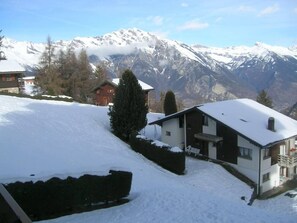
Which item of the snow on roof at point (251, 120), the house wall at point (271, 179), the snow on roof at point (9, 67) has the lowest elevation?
the house wall at point (271, 179)

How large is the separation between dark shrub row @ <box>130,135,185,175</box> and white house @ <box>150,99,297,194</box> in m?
6.22

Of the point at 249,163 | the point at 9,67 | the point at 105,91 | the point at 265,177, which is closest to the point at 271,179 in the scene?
the point at 265,177

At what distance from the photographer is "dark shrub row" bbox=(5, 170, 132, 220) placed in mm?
15109

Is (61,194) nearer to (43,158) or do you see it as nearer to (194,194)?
(194,194)

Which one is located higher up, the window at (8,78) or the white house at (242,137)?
the window at (8,78)

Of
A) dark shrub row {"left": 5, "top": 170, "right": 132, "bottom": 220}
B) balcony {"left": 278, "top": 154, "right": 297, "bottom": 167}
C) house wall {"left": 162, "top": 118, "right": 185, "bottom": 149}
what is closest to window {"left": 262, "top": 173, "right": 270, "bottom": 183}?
balcony {"left": 278, "top": 154, "right": 297, "bottom": 167}

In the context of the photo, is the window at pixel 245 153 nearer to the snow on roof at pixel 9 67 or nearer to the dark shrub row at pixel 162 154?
the dark shrub row at pixel 162 154

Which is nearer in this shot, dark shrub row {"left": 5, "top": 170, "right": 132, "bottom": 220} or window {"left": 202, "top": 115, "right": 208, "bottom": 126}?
dark shrub row {"left": 5, "top": 170, "right": 132, "bottom": 220}


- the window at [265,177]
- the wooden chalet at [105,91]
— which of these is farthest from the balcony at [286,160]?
the wooden chalet at [105,91]

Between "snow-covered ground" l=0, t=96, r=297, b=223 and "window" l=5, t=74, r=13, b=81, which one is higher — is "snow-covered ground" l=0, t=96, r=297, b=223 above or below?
below

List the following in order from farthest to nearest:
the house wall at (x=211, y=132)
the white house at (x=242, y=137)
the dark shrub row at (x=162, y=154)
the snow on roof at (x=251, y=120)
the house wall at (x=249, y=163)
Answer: the house wall at (x=211, y=132) → the snow on roof at (x=251, y=120) → the white house at (x=242, y=137) → the house wall at (x=249, y=163) → the dark shrub row at (x=162, y=154)

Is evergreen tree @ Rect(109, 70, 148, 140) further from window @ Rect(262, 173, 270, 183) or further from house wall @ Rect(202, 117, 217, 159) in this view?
window @ Rect(262, 173, 270, 183)

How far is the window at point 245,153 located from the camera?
33.0m

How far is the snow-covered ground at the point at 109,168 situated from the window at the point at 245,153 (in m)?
2.38
